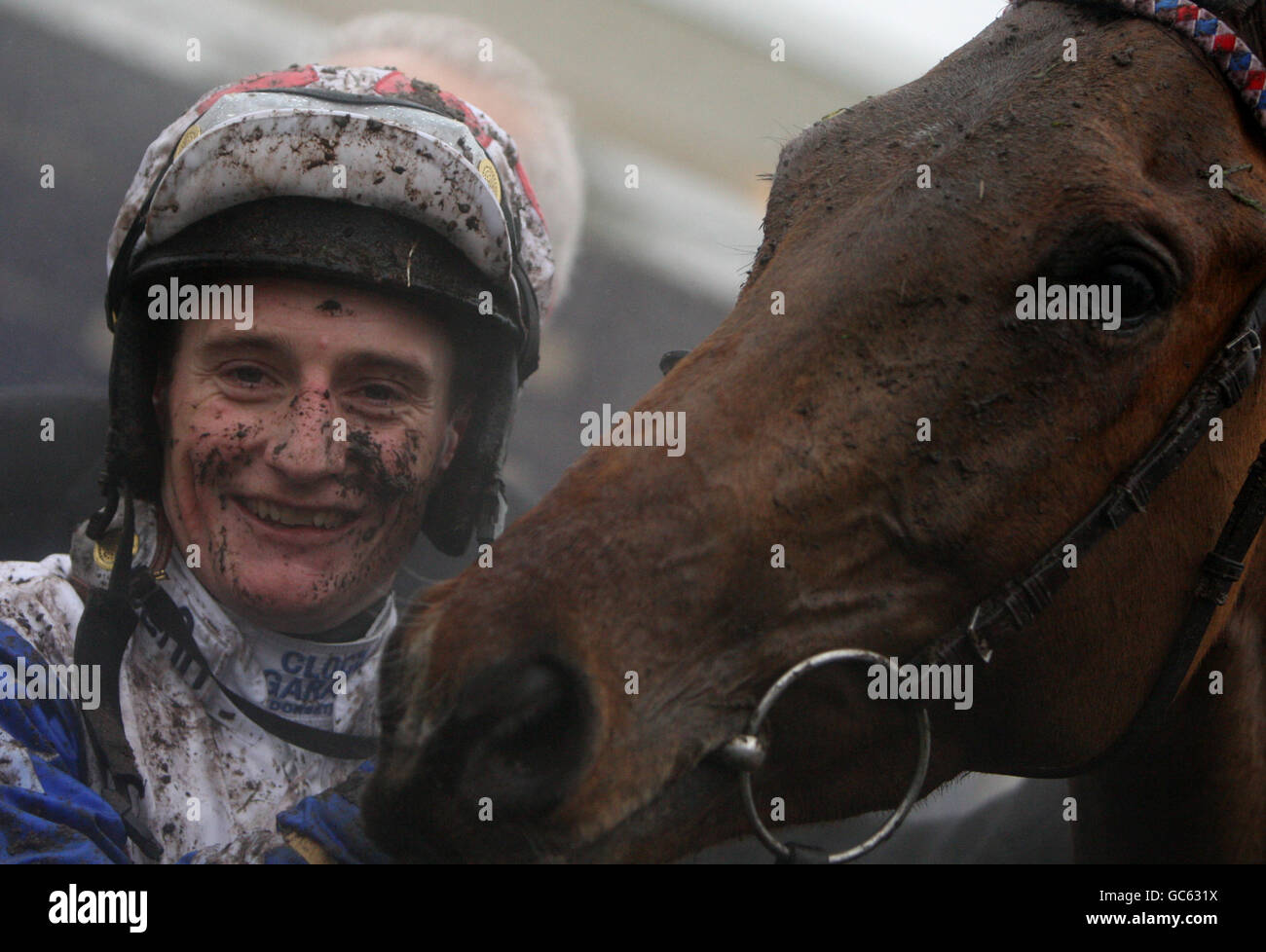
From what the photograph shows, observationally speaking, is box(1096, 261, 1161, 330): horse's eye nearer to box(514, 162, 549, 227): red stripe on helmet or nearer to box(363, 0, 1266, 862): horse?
box(363, 0, 1266, 862): horse

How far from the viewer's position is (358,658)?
8.57 feet

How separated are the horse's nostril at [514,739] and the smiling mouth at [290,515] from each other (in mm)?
1159

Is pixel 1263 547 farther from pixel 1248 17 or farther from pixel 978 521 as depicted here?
pixel 1248 17

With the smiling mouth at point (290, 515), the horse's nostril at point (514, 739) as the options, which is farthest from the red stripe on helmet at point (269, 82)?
the horse's nostril at point (514, 739)

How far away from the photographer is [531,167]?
3369 millimetres

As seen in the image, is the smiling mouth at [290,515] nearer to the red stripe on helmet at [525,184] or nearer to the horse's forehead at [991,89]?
the red stripe on helmet at [525,184]

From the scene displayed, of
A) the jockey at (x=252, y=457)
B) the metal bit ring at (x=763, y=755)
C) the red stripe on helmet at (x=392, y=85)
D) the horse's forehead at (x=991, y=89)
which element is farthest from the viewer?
the red stripe on helmet at (x=392, y=85)

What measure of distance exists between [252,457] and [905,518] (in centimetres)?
158

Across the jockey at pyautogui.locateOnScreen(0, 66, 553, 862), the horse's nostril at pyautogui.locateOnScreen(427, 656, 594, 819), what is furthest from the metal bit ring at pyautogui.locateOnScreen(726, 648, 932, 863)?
the jockey at pyautogui.locateOnScreen(0, 66, 553, 862)

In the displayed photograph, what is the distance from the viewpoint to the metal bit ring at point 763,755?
160 centimetres

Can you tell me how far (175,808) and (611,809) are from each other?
4.47ft

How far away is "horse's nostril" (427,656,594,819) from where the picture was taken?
1459 millimetres
